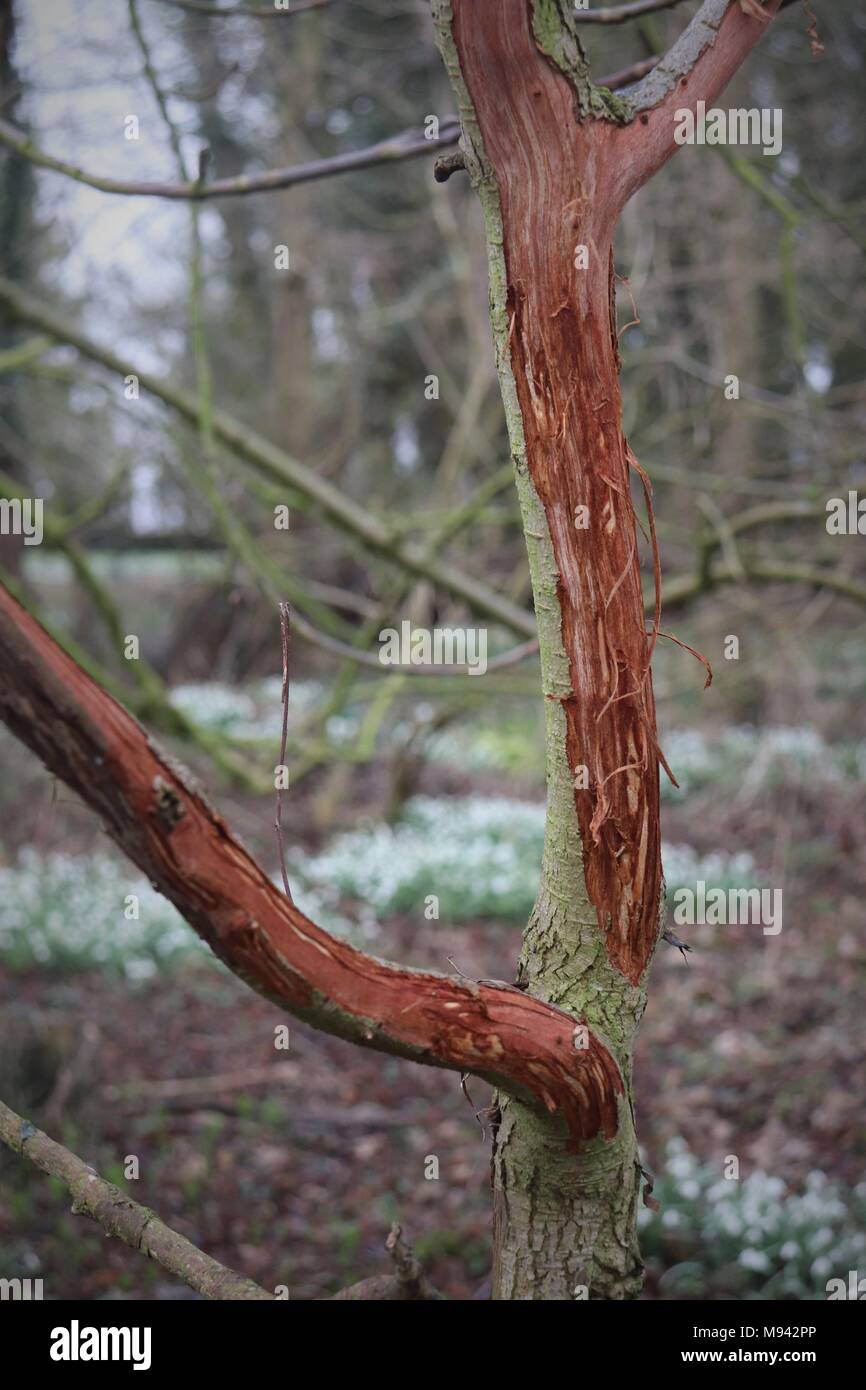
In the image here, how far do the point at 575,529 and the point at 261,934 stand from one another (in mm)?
652

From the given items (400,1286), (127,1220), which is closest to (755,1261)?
(400,1286)

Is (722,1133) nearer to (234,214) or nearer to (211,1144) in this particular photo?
(211,1144)

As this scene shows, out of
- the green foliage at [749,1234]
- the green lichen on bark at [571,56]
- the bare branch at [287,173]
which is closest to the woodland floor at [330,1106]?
the green foliage at [749,1234]

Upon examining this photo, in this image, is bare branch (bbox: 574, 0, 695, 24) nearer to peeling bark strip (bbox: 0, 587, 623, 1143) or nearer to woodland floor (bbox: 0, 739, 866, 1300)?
peeling bark strip (bbox: 0, 587, 623, 1143)

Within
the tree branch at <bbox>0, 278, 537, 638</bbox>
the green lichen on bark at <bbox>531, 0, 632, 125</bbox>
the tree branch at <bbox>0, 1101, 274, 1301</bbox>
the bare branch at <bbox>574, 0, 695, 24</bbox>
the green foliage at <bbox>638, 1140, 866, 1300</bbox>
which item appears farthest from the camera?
the tree branch at <bbox>0, 278, 537, 638</bbox>

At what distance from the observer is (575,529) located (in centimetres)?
144

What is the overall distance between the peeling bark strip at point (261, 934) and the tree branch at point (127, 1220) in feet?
1.30

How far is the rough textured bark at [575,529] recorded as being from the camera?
4.48ft

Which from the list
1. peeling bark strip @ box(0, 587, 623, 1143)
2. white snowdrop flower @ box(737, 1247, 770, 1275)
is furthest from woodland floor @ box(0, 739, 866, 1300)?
peeling bark strip @ box(0, 587, 623, 1143)

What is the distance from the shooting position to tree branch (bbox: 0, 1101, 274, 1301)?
1.43 meters

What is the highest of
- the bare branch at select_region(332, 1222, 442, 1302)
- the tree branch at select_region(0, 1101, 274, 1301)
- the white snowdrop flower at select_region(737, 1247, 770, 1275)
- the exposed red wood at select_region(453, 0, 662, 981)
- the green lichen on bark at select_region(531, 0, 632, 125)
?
the green lichen on bark at select_region(531, 0, 632, 125)

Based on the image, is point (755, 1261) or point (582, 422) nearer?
point (582, 422)

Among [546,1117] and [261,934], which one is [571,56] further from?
[546,1117]
